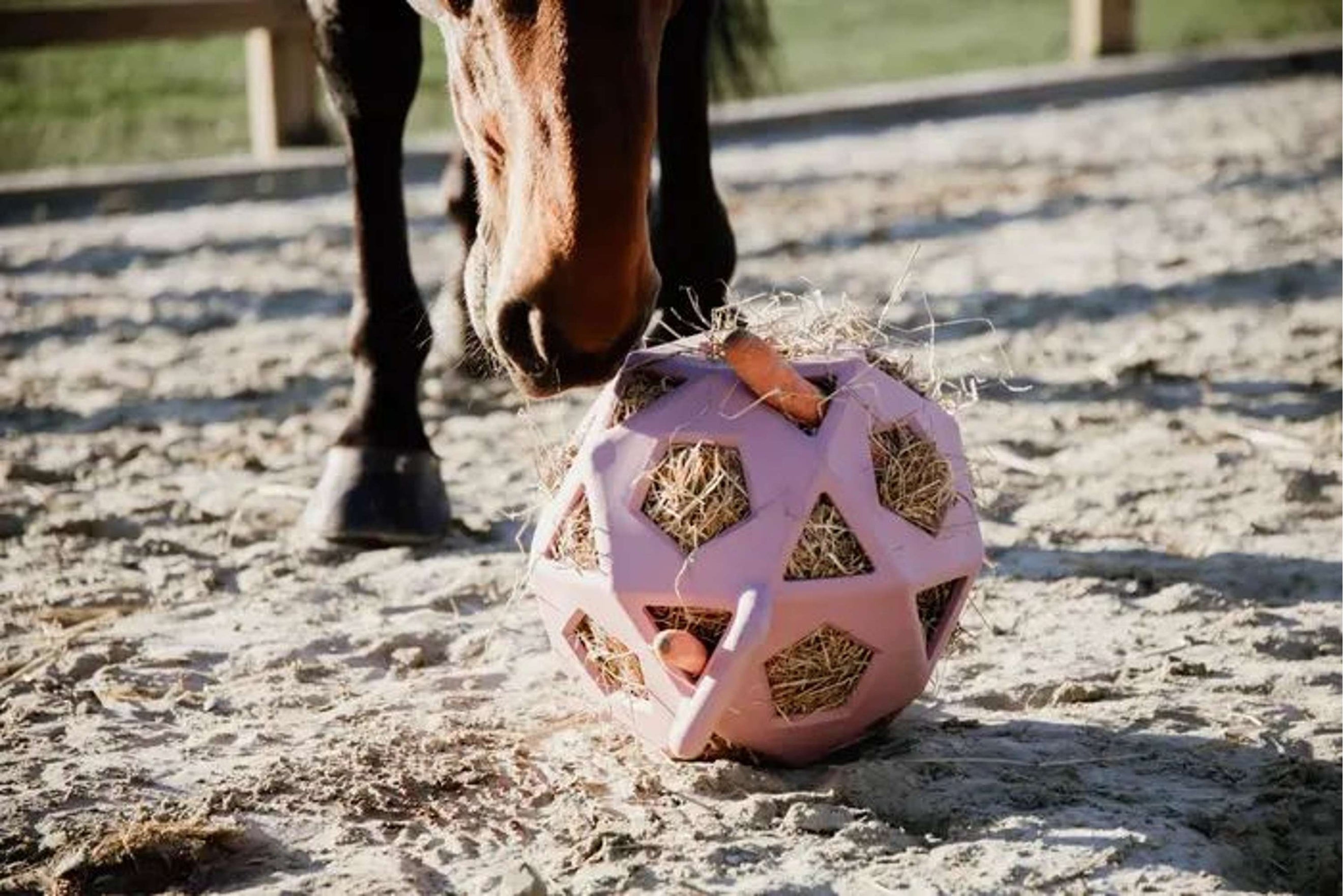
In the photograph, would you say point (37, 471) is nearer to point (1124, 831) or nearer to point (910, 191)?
point (1124, 831)

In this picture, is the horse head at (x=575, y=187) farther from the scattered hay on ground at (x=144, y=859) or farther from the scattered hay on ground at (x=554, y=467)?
the scattered hay on ground at (x=144, y=859)

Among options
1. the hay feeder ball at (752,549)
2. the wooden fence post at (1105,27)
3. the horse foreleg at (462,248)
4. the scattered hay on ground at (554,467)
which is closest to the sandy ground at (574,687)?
the hay feeder ball at (752,549)

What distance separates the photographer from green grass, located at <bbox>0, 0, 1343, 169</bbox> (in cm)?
900

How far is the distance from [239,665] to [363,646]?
190 mm

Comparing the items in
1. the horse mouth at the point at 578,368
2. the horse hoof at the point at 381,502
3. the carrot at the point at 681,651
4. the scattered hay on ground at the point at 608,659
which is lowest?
the horse hoof at the point at 381,502

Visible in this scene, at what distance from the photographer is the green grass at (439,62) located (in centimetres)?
900

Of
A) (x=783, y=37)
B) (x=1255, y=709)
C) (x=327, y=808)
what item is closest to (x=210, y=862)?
(x=327, y=808)

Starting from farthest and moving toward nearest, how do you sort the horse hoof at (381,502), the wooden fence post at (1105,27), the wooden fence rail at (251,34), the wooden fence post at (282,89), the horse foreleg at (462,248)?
the wooden fence post at (1105,27)
the wooden fence post at (282,89)
the wooden fence rail at (251,34)
the horse foreleg at (462,248)
the horse hoof at (381,502)

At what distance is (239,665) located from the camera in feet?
9.27

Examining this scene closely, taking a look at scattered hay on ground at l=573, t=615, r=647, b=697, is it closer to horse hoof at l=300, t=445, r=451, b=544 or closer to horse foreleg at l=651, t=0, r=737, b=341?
horse hoof at l=300, t=445, r=451, b=544

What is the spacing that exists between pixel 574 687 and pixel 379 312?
48.9 inches

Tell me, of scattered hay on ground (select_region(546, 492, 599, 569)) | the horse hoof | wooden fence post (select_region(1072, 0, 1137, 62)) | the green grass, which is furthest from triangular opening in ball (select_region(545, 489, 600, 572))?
wooden fence post (select_region(1072, 0, 1137, 62))

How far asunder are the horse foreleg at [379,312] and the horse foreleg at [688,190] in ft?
1.64

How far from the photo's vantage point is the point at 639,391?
2.27m
